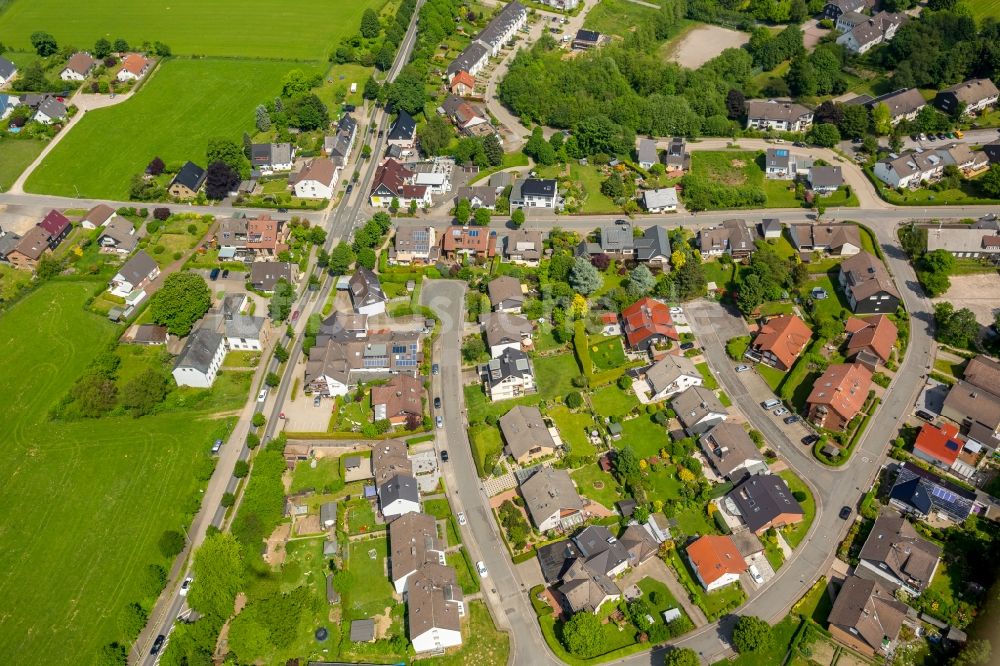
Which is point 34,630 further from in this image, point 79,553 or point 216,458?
point 216,458

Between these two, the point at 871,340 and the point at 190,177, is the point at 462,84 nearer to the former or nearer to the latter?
the point at 190,177

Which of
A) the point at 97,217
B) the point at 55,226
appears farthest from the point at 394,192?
the point at 55,226

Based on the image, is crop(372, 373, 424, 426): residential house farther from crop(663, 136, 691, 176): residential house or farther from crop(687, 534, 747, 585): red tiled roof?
Answer: crop(663, 136, 691, 176): residential house

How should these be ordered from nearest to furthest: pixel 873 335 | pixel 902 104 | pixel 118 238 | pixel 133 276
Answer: pixel 873 335 → pixel 133 276 → pixel 118 238 → pixel 902 104

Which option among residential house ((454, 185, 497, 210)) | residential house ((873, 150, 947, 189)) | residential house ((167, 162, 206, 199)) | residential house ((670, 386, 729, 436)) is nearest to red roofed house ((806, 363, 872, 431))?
residential house ((670, 386, 729, 436))

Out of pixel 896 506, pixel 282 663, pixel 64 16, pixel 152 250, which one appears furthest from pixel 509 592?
pixel 64 16

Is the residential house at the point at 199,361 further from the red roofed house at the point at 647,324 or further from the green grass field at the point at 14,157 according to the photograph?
the green grass field at the point at 14,157
